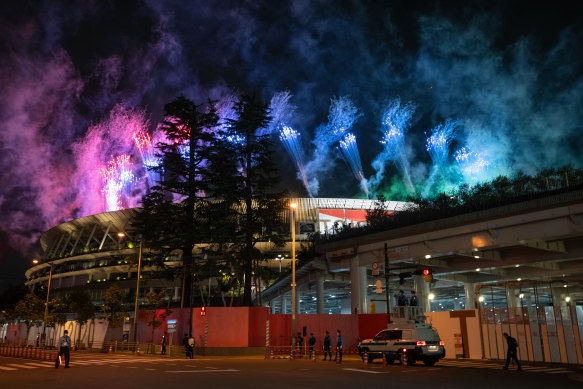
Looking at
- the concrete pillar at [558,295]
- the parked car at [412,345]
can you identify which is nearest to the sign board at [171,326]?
the parked car at [412,345]

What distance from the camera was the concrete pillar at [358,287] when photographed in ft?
130

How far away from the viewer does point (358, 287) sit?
131 ft

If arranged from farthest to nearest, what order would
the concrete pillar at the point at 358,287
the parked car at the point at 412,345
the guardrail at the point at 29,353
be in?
1. the concrete pillar at the point at 358,287
2. the guardrail at the point at 29,353
3. the parked car at the point at 412,345

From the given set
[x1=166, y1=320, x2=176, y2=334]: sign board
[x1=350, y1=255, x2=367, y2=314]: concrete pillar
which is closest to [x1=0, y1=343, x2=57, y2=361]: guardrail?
[x1=166, y1=320, x2=176, y2=334]: sign board

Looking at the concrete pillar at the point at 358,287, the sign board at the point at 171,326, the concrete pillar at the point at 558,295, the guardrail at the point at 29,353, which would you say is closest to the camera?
the guardrail at the point at 29,353

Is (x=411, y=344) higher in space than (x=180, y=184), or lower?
lower

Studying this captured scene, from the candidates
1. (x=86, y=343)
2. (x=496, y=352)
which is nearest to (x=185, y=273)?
(x=86, y=343)

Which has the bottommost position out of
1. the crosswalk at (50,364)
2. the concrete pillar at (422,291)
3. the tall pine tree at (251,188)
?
the crosswalk at (50,364)

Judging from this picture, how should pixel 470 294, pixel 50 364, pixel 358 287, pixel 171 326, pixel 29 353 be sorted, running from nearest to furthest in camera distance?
1. pixel 50 364
2. pixel 29 353
3. pixel 171 326
4. pixel 358 287
5. pixel 470 294

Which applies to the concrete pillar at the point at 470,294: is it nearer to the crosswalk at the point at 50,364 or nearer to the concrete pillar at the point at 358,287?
the concrete pillar at the point at 358,287

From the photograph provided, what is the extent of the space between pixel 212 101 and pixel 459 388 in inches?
1464

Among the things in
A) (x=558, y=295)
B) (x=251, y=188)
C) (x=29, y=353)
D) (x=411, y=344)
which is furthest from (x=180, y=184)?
(x=558, y=295)

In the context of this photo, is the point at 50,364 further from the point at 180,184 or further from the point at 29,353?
the point at 180,184

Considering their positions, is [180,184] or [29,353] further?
[180,184]
